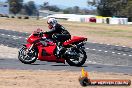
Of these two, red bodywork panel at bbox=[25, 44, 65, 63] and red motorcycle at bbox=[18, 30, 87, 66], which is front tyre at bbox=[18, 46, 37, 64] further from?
red bodywork panel at bbox=[25, 44, 65, 63]

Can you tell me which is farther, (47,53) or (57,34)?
(47,53)

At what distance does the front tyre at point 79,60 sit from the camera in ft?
51.8

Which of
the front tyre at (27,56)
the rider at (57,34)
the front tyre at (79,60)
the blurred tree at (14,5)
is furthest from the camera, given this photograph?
the blurred tree at (14,5)

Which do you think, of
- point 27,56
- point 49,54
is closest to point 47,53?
point 49,54

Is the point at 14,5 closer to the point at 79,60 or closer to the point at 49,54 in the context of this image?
the point at 49,54

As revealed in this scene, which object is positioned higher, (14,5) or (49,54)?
(49,54)

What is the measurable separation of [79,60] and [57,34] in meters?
1.24

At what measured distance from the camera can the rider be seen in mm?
15492

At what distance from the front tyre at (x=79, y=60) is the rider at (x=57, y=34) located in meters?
0.49

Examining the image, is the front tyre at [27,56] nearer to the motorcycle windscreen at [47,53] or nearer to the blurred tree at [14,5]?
the motorcycle windscreen at [47,53]

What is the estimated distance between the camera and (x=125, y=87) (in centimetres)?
1055

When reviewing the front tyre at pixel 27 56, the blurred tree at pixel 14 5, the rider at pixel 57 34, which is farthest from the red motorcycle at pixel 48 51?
the blurred tree at pixel 14 5

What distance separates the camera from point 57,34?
51.4ft

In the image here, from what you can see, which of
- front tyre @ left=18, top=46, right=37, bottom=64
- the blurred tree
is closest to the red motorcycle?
front tyre @ left=18, top=46, right=37, bottom=64
